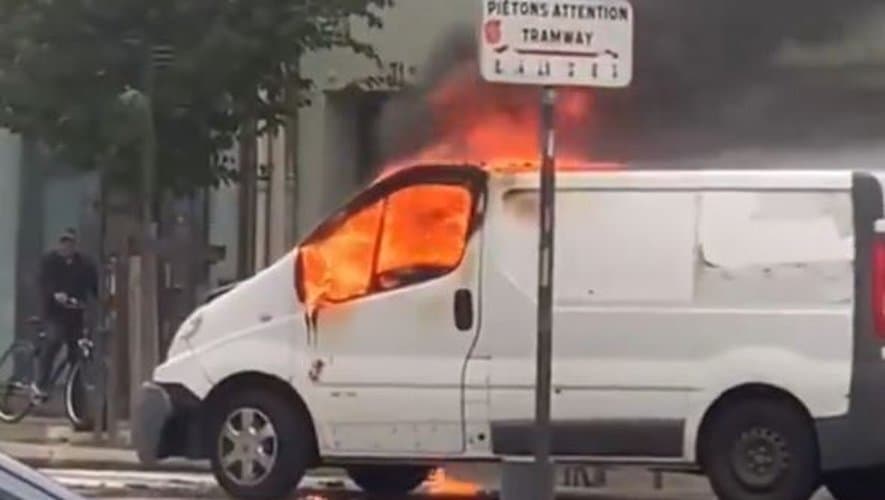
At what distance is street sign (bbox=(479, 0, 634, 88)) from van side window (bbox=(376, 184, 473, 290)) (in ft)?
12.0

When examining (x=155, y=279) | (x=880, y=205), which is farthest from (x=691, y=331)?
(x=155, y=279)

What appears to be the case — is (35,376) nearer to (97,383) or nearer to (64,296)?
(64,296)

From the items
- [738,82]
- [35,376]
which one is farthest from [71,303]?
[738,82]

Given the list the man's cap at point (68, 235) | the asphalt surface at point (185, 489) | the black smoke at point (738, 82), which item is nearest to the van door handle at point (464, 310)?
the asphalt surface at point (185, 489)

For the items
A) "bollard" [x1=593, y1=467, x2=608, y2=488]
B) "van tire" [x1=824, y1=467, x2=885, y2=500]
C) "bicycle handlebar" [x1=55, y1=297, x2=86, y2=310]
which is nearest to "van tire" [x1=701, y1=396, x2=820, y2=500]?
"van tire" [x1=824, y1=467, x2=885, y2=500]

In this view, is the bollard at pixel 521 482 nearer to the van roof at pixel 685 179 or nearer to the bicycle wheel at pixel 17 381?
the van roof at pixel 685 179

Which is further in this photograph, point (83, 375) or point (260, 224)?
point (260, 224)

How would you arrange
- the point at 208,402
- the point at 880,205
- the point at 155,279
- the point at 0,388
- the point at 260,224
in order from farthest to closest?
the point at 260,224, the point at 0,388, the point at 155,279, the point at 208,402, the point at 880,205

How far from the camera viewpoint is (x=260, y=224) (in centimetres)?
2212

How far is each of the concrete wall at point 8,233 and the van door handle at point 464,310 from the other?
1015 centimetres

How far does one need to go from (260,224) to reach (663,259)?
30.3ft

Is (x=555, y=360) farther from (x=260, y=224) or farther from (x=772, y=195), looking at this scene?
(x=260, y=224)

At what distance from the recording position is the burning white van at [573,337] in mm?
13234

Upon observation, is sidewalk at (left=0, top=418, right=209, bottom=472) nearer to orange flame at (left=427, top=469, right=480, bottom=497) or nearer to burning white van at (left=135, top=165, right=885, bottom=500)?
orange flame at (left=427, top=469, right=480, bottom=497)
